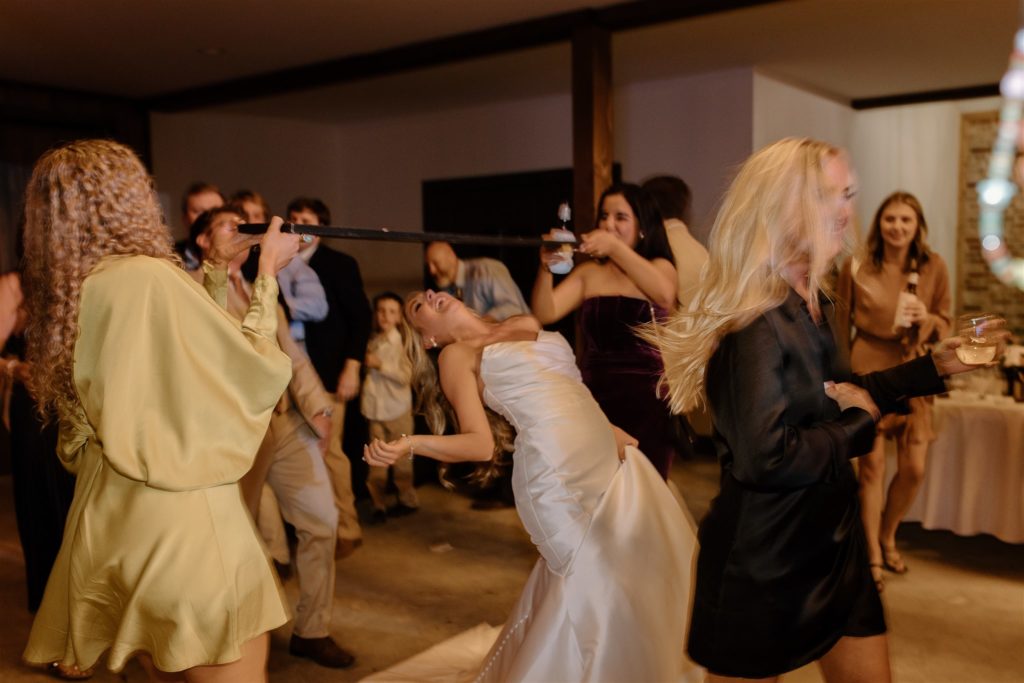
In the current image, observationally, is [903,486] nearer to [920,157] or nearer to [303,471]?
[303,471]

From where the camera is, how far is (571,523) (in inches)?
90.4

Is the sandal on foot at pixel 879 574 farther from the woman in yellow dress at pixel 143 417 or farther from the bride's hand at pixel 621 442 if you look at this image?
the woman in yellow dress at pixel 143 417

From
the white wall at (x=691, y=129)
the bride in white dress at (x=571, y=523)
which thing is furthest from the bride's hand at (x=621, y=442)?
the white wall at (x=691, y=129)

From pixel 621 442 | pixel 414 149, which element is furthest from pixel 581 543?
pixel 414 149

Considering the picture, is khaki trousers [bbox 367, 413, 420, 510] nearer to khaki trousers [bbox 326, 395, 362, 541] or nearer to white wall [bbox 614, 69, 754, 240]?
khaki trousers [bbox 326, 395, 362, 541]

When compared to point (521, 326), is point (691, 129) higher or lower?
higher

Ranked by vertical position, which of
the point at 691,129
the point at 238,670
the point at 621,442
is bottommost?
the point at 238,670

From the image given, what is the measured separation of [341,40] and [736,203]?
437 cm

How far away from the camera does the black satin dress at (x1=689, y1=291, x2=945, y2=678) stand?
1.54 m

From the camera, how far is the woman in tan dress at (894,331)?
3.81 m

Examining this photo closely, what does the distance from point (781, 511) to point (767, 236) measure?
1.62 feet

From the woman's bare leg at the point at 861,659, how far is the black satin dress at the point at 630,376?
1334 millimetres

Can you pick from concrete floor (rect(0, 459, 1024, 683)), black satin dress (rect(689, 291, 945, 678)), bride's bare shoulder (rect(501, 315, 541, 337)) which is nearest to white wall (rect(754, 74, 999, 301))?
concrete floor (rect(0, 459, 1024, 683))

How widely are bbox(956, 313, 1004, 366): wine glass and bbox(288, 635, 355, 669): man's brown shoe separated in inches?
88.7
